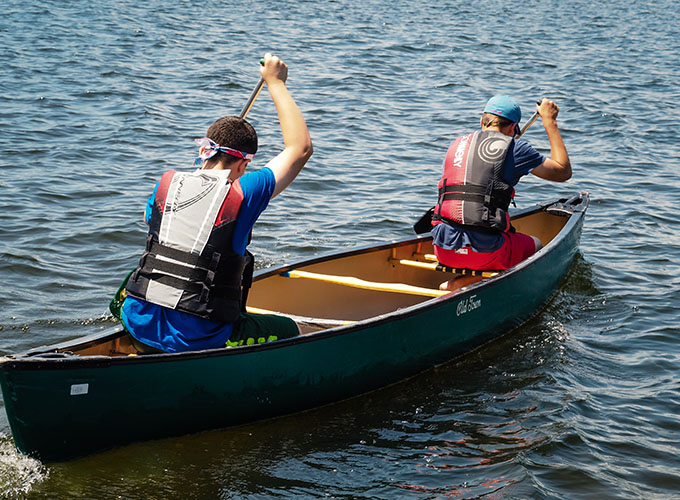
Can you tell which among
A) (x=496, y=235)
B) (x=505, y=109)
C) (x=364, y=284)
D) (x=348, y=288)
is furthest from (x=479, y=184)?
(x=348, y=288)

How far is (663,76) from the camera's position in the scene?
1702cm

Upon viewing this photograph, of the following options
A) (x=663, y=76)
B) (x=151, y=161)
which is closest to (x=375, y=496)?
(x=151, y=161)

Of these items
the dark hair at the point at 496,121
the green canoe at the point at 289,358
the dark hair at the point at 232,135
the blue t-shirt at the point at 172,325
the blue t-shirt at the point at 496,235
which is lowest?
the green canoe at the point at 289,358

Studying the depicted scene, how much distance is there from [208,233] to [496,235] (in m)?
2.77

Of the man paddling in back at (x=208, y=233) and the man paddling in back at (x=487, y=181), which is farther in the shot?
the man paddling in back at (x=487, y=181)

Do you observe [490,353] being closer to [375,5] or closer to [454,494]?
[454,494]

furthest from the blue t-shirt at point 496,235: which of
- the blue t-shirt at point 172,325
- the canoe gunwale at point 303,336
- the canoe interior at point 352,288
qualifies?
the blue t-shirt at point 172,325

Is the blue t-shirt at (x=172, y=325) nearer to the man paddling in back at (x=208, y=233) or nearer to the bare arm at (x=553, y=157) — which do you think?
the man paddling in back at (x=208, y=233)

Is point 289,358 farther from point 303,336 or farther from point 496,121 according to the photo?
point 496,121

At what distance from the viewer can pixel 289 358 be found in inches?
195

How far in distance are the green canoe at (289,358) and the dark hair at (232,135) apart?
43.3 inches

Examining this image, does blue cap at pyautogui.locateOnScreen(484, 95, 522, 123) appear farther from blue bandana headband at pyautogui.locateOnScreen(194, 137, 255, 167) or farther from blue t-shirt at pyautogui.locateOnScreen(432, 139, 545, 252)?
blue bandana headband at pyautogui.locateOnScreen(194, 137, 255, 167)

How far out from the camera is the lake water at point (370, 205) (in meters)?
4.81

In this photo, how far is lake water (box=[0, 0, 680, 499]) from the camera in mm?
4812
